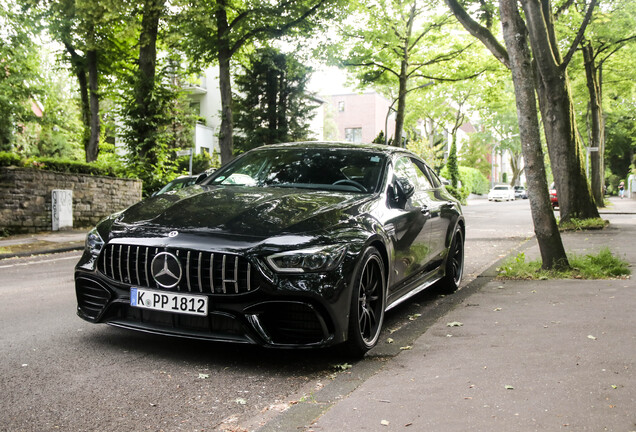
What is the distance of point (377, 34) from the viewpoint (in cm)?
2623

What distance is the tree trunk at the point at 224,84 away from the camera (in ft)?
65.4

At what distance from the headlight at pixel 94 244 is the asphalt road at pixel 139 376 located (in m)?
0.72

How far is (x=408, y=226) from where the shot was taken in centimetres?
560

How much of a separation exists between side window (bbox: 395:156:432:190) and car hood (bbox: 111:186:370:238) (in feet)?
3.42

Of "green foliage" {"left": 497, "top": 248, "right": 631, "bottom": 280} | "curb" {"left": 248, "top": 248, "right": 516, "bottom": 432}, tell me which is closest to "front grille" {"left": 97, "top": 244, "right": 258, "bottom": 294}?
"curb" {"left": 248, "top": 248, "right": 516, "bottom": 432}

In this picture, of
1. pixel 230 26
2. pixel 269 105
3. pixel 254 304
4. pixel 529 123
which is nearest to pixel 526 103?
pixel 529 123

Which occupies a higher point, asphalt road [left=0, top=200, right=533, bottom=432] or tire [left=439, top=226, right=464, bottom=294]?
tire [left=439, top=226, right=464, bottom=294]

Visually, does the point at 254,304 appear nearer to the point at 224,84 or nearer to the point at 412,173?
the point at 412,173

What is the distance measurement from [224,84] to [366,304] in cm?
1651

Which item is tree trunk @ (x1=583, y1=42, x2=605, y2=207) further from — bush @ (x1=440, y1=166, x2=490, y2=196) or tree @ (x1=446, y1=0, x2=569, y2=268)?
bush @ (x1=440, y1=166, x2=490, y2=196)

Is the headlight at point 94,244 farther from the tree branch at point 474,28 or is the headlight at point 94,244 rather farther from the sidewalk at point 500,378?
the tree branch at point 474,28

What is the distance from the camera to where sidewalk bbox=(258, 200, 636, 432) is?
125 inches

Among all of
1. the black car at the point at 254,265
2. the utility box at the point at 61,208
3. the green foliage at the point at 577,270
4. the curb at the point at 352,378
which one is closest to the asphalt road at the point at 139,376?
the curb at the point at 352,378

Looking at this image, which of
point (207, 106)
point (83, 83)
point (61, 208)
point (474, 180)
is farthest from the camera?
point (474, 180)
